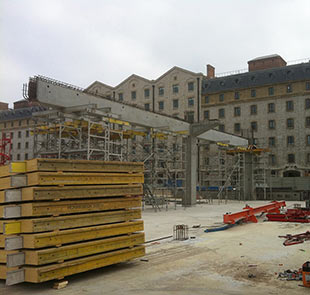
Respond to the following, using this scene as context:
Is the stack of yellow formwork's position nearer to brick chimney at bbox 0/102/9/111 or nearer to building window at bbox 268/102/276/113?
building window at bbox 268/102/276/113

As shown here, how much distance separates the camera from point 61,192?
7762mm

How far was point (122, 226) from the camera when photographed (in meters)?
8.91

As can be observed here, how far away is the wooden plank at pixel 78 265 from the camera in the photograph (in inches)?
274

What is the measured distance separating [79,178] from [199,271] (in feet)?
11.4

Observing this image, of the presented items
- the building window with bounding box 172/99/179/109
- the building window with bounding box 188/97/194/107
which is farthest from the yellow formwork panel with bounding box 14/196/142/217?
the building window with bounding box 172/99/179/109

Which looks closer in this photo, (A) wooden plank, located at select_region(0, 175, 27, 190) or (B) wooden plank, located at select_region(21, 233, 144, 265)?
(B) wooden plank, located at select_region(21, 233, 144, 265)

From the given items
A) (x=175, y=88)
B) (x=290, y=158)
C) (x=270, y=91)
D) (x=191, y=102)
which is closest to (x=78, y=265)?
(x=290, y=158)

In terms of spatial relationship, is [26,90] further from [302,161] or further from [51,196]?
[302,161]

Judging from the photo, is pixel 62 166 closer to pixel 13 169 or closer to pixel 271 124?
pixel 13 169

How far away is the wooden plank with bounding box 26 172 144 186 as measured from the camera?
24.4 feet

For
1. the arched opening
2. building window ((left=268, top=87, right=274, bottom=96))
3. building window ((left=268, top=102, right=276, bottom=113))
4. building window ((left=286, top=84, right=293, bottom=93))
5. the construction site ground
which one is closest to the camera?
the construction site ground

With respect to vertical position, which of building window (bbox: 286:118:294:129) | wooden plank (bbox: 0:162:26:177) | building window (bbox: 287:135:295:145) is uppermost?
building window (bbox: 286:118:294:129)

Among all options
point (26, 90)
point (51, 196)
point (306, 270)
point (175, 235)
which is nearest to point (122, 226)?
point (51, 196)

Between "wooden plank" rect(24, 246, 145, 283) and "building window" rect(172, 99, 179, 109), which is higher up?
"building window" rect(172, 99, 179, 109)
